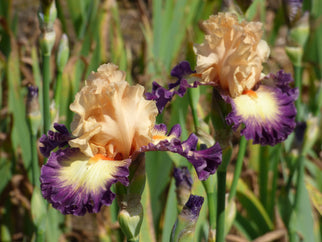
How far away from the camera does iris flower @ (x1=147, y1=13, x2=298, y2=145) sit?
894 mm

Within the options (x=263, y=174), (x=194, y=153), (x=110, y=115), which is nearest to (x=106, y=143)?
(x=110, y=115)

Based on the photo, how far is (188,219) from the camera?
82 cm

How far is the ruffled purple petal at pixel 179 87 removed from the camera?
96 centimetres

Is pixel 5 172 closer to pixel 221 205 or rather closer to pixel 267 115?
Result: pixel 221 205

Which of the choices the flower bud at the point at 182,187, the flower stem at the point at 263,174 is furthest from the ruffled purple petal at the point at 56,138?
the flower stem at the point at 263,174

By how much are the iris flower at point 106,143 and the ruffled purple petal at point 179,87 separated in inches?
6.2

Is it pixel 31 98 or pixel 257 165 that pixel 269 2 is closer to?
pixel 257 165

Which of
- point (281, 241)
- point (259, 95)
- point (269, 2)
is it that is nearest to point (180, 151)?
point (259, 95)

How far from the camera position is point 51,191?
72cm

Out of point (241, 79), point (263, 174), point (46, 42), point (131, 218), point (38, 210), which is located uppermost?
point (46, 42)

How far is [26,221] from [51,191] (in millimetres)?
1032

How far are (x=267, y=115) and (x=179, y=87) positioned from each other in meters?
0.20

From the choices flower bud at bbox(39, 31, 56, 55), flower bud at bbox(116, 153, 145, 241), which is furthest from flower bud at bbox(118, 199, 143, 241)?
flower bud at bbox(39, 31, 56, 55)

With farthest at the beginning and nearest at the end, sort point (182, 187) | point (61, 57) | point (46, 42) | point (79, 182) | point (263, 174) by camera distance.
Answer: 1. point (263, 174)
2. point (61, 57)
3. point (46, 42)
4. point (182, 187)
5. point (79, 182)
